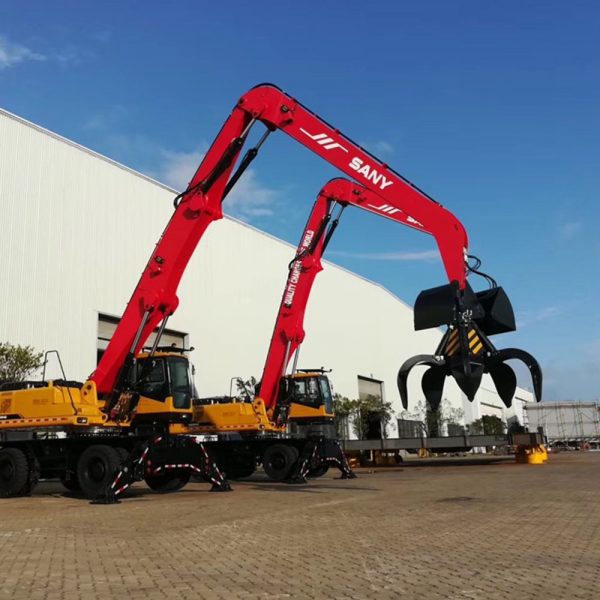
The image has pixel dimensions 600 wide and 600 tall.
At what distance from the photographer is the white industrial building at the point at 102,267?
29469 mm

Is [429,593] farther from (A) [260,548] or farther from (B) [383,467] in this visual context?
(B) [383,467]

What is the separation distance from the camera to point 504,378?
13289mm

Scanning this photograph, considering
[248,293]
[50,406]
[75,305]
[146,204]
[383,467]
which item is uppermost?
[146,204]

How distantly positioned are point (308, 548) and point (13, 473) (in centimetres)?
1033

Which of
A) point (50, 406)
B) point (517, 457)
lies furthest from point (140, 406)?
point (517, 457)

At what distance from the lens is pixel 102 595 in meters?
5.66

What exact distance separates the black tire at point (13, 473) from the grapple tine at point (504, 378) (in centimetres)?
1122

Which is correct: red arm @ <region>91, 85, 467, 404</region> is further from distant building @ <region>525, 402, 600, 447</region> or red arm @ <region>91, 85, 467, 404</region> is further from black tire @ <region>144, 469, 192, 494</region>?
distant building @ <region>525, 402, 600, 447</region>

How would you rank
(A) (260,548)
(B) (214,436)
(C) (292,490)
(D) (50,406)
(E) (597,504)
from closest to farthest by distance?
1. (A) (260,548)
2. (E) (597,504)
3. (D) (50,406)
4. (C) (292,490)
5. (B) (214,436)

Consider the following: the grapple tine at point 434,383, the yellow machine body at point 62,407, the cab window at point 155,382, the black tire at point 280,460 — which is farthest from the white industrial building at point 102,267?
the grapple tine at point 434,383

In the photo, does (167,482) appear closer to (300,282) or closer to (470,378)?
(300,282)

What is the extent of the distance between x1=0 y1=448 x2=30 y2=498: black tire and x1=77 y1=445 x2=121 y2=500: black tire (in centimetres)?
150

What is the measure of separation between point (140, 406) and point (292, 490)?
4536mm

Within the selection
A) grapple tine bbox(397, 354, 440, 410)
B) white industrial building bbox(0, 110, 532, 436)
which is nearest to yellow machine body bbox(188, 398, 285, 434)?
grapple tine bbox(397, 354, 440, 410)
